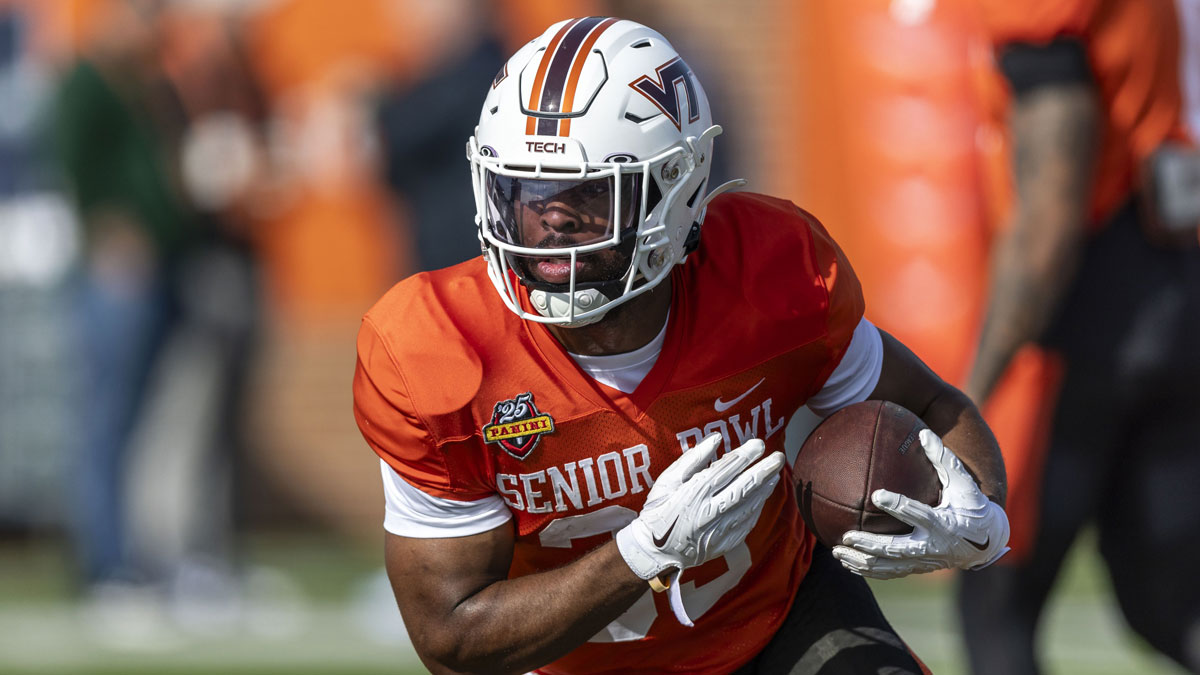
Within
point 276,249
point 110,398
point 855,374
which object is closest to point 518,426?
point 855,374

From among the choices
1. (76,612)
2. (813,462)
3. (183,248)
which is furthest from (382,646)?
(813,462)

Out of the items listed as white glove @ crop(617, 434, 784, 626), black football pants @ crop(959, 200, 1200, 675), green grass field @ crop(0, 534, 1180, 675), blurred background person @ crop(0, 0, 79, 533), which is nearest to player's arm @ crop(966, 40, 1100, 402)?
black football pants @ crop(959, 200, 1200, 675)

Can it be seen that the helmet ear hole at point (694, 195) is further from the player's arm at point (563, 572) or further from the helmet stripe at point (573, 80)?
the player's arm at point (563, 572)

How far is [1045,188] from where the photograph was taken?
11.2 feet

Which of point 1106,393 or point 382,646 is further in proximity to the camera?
point 382,646

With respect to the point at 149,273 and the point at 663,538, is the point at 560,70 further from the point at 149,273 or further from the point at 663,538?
the point at 149,273

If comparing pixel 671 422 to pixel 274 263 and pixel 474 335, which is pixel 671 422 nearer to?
pixel 474 335

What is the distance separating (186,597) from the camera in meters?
6.13

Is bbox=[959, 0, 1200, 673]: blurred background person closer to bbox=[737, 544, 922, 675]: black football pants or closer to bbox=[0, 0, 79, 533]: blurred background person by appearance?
bbox=[737, 544, 922, 675]: black football pants

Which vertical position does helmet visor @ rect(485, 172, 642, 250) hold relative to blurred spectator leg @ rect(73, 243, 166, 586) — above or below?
above

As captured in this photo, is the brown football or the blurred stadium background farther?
the blurred stadium background

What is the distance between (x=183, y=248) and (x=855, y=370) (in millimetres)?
4211

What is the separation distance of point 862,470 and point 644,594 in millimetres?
444

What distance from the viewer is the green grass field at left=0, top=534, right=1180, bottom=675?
5.29 m
